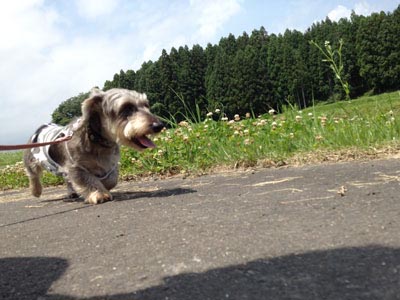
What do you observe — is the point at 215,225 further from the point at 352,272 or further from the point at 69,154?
the point at 69,154

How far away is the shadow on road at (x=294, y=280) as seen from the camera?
6.14 ft

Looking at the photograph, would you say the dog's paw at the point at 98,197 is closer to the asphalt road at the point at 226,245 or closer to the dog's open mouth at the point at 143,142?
the asphalt road at the point at 226,245

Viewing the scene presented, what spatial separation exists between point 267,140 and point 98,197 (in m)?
2.72

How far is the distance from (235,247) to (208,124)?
204 inches

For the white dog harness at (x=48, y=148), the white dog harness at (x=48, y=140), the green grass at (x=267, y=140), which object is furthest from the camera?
the green grass at (x=267, y=140)

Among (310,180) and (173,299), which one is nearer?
(173,299)

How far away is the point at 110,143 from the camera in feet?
16.9

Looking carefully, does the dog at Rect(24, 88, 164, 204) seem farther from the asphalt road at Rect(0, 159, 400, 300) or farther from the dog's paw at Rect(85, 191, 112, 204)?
the asphalt road at Rect(0, 159, 400, 300)

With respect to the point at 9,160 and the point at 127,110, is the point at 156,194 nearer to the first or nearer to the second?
the point at 127,110

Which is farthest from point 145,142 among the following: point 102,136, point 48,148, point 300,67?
point 300,67

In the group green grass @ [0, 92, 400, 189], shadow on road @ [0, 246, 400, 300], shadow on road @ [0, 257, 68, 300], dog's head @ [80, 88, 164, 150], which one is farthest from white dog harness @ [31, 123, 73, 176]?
shadow on road @ [0, 246, 400, 300]

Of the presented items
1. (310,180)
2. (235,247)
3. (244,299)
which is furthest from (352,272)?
(310,180)

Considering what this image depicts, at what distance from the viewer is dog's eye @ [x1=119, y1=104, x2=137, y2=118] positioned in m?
4.95

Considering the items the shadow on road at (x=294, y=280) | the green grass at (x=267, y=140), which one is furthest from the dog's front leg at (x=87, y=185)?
the shadow on road at (x=294, y=280)
